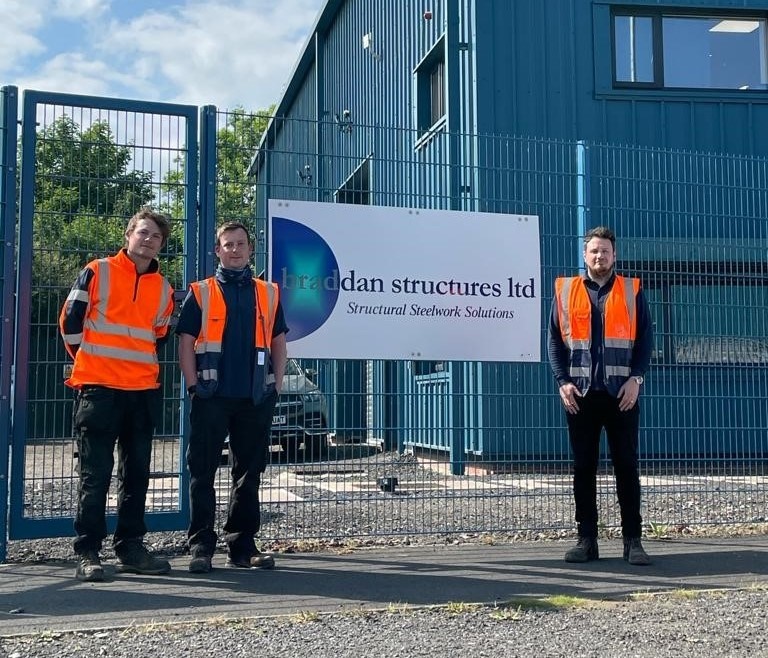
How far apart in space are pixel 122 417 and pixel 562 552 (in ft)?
10.1

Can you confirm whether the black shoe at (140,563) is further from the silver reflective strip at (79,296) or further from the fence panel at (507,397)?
the silver reflective strip at (79,296)

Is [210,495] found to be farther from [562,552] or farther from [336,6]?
[336,6]

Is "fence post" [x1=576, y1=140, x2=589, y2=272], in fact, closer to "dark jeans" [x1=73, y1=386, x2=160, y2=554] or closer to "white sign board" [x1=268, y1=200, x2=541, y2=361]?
"white sign board" [x1=268, y1=200, x2=541, y2=361]

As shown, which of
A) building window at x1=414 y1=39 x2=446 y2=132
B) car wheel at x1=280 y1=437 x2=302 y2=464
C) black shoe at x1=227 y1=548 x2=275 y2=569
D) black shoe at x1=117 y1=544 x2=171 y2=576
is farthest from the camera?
building window at x1=414 y1=39 x2=446 y2=132

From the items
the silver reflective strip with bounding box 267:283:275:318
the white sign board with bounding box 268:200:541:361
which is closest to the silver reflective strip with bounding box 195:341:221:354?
the silver reflective strip with bounding box 267:283:275:318

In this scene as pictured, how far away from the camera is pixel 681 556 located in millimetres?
6469

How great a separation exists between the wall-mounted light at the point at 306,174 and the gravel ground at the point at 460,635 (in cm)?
313

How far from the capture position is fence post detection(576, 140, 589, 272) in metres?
7.46

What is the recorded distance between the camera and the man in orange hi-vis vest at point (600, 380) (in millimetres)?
6199

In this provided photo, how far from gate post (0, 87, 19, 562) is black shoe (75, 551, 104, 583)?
2.48 ft

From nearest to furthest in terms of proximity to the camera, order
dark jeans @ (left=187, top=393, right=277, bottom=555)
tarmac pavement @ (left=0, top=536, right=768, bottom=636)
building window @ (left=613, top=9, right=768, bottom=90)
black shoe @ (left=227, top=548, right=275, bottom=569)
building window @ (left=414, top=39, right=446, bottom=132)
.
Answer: tarmac pavement @ (left=0, top=536, right=768, bottom=636)
dark jeans @ (left=187, top=393, right=277, bottom=555)
black shoe @ (left=227, top=548, right=275, bottom=569)
building window @ (left=613, top=9, right=768, bottom=90)
building window @ (left=414, top=39, right=446, bottom=132)

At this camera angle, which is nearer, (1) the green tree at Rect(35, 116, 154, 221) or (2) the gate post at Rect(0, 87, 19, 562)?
(2) the gate post at Rect(0, 87, 19, 562)

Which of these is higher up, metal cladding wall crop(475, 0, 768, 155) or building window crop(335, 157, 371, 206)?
metal cladding wall crop(475, 0, 768, 155)

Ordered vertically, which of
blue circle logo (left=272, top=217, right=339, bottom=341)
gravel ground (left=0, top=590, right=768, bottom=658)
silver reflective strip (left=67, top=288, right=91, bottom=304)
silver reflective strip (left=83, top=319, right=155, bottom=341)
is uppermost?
blue circle logo (left=272, top=217, right=339, bottom=341)
